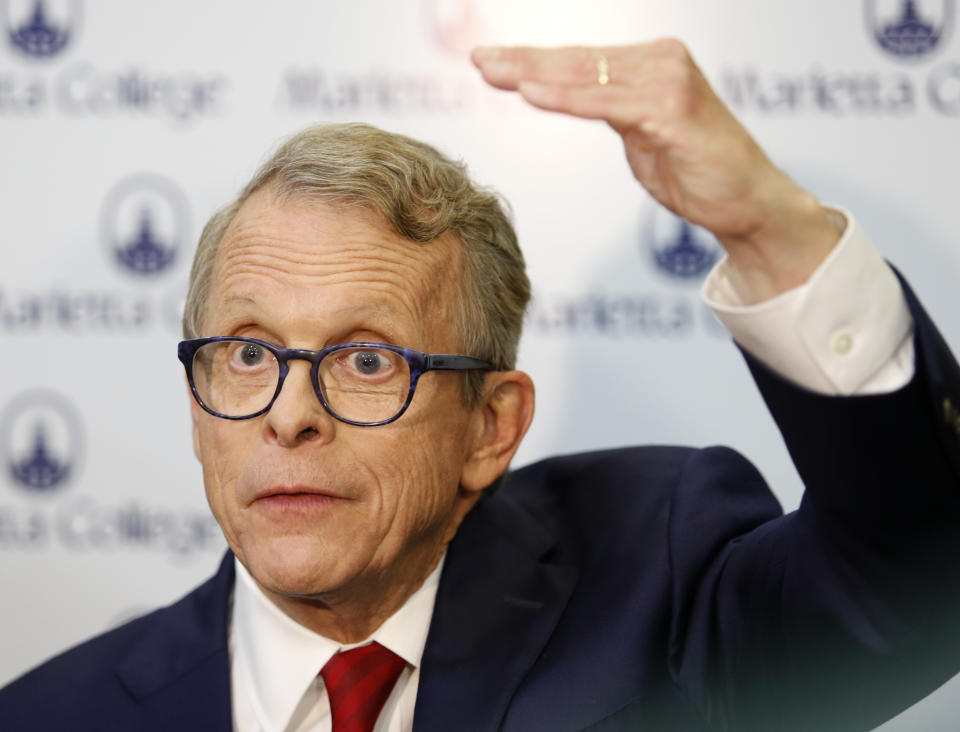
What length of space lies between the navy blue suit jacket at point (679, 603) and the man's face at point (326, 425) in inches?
10.0

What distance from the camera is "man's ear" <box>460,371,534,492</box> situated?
6.64 feet

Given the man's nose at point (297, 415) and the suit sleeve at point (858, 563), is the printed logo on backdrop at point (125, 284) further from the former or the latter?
the suit sleeve at point (858, 563)

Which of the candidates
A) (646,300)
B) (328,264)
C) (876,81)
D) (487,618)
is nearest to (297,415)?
(328,264)

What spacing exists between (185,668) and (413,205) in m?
0.98

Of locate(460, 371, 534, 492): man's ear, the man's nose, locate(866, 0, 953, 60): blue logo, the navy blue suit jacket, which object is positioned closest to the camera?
the navy blue suit jacket

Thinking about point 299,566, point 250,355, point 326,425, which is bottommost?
point 299,566

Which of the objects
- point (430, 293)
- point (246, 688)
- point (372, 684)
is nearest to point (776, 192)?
point (430, 293)

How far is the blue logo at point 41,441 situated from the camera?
283 cm

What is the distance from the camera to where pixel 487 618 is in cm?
193

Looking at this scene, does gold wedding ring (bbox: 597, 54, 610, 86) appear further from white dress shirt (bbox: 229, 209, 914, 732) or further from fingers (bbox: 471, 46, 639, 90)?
white dress shirt (bbox: 229, 209, 914, 732)

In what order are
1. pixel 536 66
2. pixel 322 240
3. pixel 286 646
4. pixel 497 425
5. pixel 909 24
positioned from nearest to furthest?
pixel 536 66 < pixel 322 240 < pixel 286 646 < pixel 497 425 < pixel 909 24

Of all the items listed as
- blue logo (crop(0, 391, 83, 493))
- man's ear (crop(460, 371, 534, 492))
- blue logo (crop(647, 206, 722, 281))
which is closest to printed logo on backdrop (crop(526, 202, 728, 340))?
blue logo (crop(647, 206, 722, 281))

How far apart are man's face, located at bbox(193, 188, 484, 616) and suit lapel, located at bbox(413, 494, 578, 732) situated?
0.15 metres

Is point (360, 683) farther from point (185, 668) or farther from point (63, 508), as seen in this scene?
point (63, 508)
